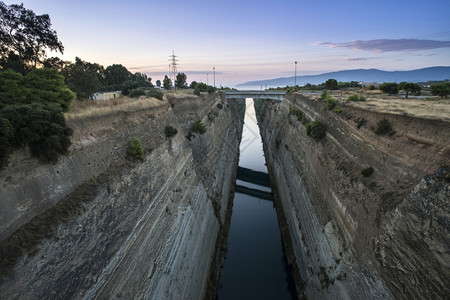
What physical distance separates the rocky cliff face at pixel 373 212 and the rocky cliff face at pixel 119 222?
27.4ft

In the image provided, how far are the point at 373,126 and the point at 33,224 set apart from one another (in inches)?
636

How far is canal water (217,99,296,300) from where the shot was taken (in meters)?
18.3

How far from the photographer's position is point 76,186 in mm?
9883

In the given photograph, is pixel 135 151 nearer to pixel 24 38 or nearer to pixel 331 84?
pixel 24 38

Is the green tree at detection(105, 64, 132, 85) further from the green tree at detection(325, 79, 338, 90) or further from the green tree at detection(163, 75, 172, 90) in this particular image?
the green tree at detection(325, 79, 338, 90)

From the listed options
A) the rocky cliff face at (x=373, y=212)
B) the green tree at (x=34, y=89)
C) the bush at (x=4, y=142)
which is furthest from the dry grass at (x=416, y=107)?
the green tree at (x=34, y=89)

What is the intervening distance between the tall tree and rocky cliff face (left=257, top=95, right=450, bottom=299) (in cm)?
2180

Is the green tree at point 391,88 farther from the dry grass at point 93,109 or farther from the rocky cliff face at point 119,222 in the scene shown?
the dry grass at point 93,109

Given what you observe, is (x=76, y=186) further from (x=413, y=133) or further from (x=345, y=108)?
(x=345, y=108)

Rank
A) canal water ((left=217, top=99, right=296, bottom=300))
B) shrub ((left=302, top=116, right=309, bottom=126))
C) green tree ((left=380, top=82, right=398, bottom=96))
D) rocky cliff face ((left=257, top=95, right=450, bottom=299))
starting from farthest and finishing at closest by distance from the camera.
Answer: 1. green tree ((left=380, top=82, right=398, bottom=96))
2. shrub ((left=302, top=116, right=309, bottom=126))
3. canal water ((left=217, top=99, right=296, bottom=300))
4. rocky cliff face ((left=257, top=95, right=450, bottom=299))

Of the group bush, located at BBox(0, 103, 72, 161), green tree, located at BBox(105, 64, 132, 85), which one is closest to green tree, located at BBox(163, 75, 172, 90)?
green tree, located at BBox(105, 64, 132, 85)

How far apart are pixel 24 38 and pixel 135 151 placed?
12036mm

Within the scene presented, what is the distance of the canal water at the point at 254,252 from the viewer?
18344 millimetres

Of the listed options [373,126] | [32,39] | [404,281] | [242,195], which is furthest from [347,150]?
[32,39]
